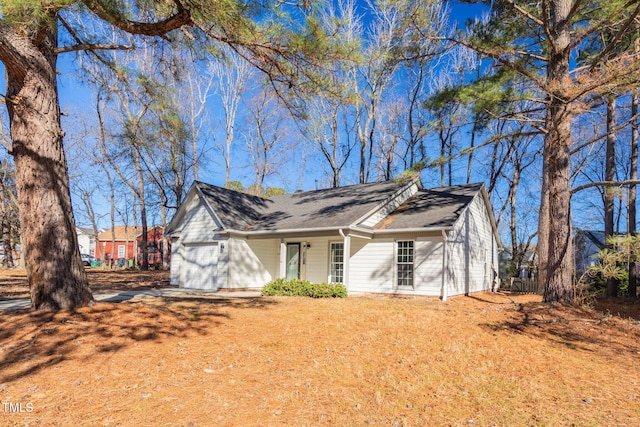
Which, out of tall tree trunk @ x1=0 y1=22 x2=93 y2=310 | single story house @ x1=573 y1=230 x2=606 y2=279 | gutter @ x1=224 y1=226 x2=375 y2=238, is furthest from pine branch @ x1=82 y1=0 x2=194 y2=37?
single story house @ x1=573 y1=230 x2=606 y2=279

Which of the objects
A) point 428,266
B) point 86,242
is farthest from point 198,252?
point 86,242

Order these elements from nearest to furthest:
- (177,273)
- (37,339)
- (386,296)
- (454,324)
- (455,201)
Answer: (37,339)
(454,324)
(386,296)
(455,201)
(177,273)

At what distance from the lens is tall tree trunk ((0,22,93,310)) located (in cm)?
621

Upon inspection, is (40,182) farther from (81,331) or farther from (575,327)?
(575,327)

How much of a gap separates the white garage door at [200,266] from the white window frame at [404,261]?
664 centimetres

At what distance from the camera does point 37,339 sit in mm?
5234

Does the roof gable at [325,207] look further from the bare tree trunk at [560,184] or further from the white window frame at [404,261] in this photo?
the bare tree trunk at [560,184]

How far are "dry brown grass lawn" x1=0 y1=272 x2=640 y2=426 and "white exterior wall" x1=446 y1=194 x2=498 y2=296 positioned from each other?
211 inches

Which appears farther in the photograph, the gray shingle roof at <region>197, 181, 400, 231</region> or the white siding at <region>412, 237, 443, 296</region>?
the gray shingle roof at <region>197, 181, 400, 231</region>

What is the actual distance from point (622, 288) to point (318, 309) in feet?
43.5

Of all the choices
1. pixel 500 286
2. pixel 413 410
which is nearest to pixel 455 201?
pixel 500 286

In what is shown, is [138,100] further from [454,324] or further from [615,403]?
[615,403]

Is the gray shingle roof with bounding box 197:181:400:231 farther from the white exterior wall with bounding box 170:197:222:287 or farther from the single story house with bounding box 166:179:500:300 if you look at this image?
the white exterior wall with bounding box 170:197:222:287

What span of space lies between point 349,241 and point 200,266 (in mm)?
6217
